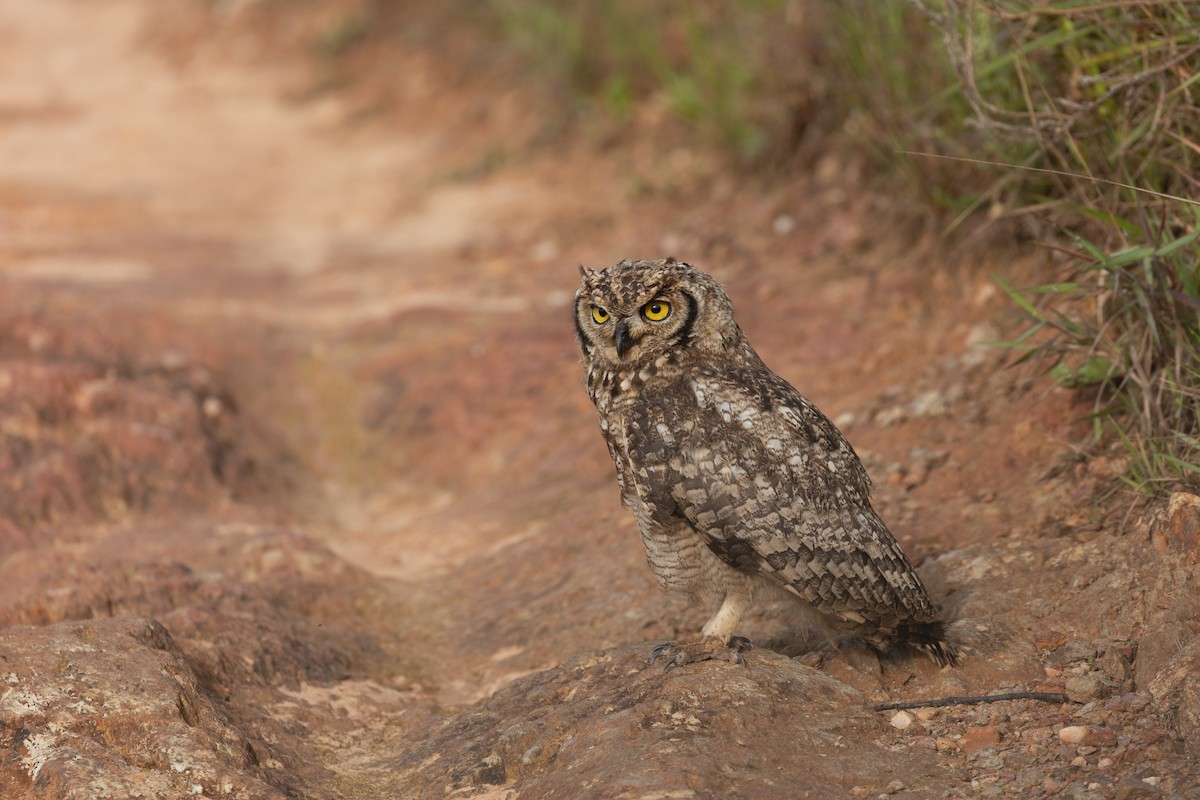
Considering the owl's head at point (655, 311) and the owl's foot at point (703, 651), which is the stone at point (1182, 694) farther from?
the owl's head at point (655, 311)

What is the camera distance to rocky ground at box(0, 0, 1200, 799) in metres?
3.44

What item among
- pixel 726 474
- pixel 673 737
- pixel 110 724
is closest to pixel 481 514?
pixel 726 474

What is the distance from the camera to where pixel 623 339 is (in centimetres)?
397

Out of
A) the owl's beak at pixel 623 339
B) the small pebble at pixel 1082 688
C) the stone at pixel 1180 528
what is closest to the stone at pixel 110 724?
the owl's beak at pixel 623 339

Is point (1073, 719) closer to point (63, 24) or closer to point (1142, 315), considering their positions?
point (1142, 315)

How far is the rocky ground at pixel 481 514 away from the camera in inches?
135

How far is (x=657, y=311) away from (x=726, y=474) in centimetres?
60

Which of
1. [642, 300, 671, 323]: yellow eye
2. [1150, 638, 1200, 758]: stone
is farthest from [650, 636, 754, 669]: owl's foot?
[1150, 638, 1200, 758]: stone

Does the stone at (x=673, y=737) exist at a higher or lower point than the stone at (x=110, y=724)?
lower

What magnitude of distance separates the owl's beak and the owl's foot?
96cm

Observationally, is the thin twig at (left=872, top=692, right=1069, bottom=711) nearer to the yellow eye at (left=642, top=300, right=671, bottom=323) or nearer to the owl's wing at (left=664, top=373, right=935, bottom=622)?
the owl's wing at (left=664, top=373, right=935, bottom=622)

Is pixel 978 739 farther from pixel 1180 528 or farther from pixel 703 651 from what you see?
pixel 1180 528

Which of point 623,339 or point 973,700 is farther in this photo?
point 623,339

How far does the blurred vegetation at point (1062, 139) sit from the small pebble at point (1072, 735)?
0.97 metres
